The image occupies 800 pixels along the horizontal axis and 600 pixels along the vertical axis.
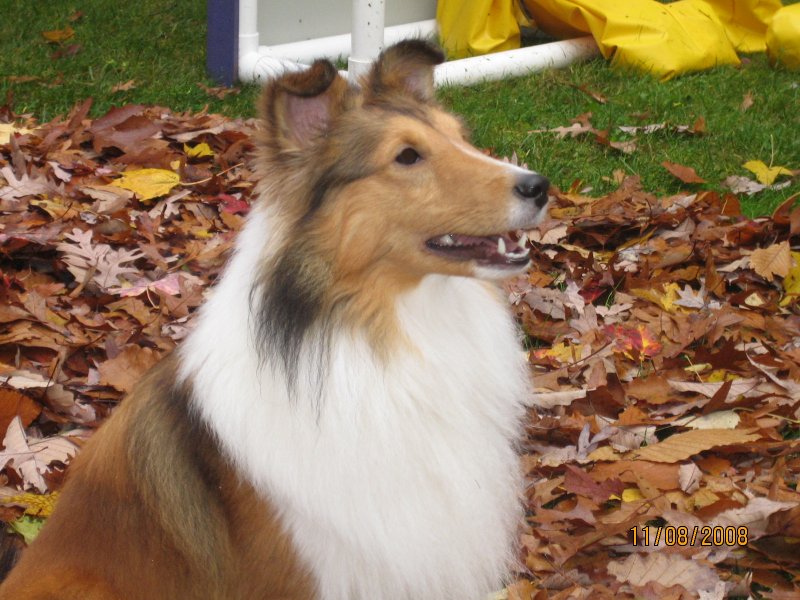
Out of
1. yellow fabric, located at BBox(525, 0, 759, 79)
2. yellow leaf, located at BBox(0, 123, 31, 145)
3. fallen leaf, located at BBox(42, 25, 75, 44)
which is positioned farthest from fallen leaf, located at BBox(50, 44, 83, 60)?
yellow fabric, located at BBox(525, 0, 759, 79)

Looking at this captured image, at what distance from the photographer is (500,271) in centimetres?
278

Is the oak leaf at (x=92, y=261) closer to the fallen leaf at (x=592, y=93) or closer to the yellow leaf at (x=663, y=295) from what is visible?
the yellow leaf at (x=663, y=295)

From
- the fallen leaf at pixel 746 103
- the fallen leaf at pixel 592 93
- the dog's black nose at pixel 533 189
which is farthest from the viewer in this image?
the fallen leaf at pixel 592 93

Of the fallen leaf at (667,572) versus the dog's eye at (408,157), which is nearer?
the dog's eye at (408,157)

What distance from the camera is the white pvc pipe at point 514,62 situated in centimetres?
787

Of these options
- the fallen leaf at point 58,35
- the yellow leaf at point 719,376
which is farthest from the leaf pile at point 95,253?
the yellow leaf at point 719,376

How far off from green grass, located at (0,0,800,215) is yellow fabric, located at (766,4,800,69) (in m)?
0.13

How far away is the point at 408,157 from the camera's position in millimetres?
2801

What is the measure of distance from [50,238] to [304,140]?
2587 millimetres

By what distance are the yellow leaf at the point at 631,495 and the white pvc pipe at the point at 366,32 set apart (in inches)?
168

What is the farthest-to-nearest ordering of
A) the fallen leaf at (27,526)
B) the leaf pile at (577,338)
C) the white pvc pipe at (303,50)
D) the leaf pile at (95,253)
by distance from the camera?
the white pvc pipe at (303,50) → the leaf pile at (95,253) → the fallen leaf at (27,526) → the leaf pile at (577,338)

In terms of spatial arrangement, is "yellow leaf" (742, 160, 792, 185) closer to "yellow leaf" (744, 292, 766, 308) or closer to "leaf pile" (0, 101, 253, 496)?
"yellow leaf" (744, 292, 766, 308)

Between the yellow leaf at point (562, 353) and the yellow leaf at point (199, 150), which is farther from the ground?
the yellow leaf at point (199, 150)

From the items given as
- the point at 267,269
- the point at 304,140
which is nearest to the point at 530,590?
the point at 267,269
